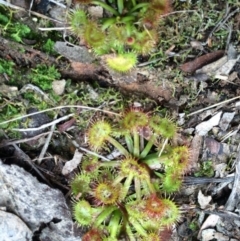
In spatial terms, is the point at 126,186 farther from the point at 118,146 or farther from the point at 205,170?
the point at 205,170

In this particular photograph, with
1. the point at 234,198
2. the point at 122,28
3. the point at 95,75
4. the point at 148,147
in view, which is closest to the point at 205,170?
the point at 234,198

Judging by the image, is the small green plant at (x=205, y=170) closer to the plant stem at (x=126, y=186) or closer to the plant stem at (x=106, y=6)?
the plant stem at (x=126, y=186)

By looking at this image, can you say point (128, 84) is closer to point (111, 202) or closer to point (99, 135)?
point (99, 135)

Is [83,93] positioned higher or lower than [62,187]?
higher

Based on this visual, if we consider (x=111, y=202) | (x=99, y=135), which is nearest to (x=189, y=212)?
(x=111, y=202)

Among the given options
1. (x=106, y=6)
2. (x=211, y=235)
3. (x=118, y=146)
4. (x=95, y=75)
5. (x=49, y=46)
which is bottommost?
(x=211, y=235)

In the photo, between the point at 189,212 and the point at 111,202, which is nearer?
the point at 111,202

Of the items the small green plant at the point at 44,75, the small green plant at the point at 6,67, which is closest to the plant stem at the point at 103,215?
the small green plant at the point at 44,75

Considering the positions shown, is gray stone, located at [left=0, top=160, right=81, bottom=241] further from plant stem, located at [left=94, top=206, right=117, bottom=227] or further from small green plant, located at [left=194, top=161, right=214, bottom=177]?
small green plant, located at [left=194, top=161, right=214, bottom=177]
